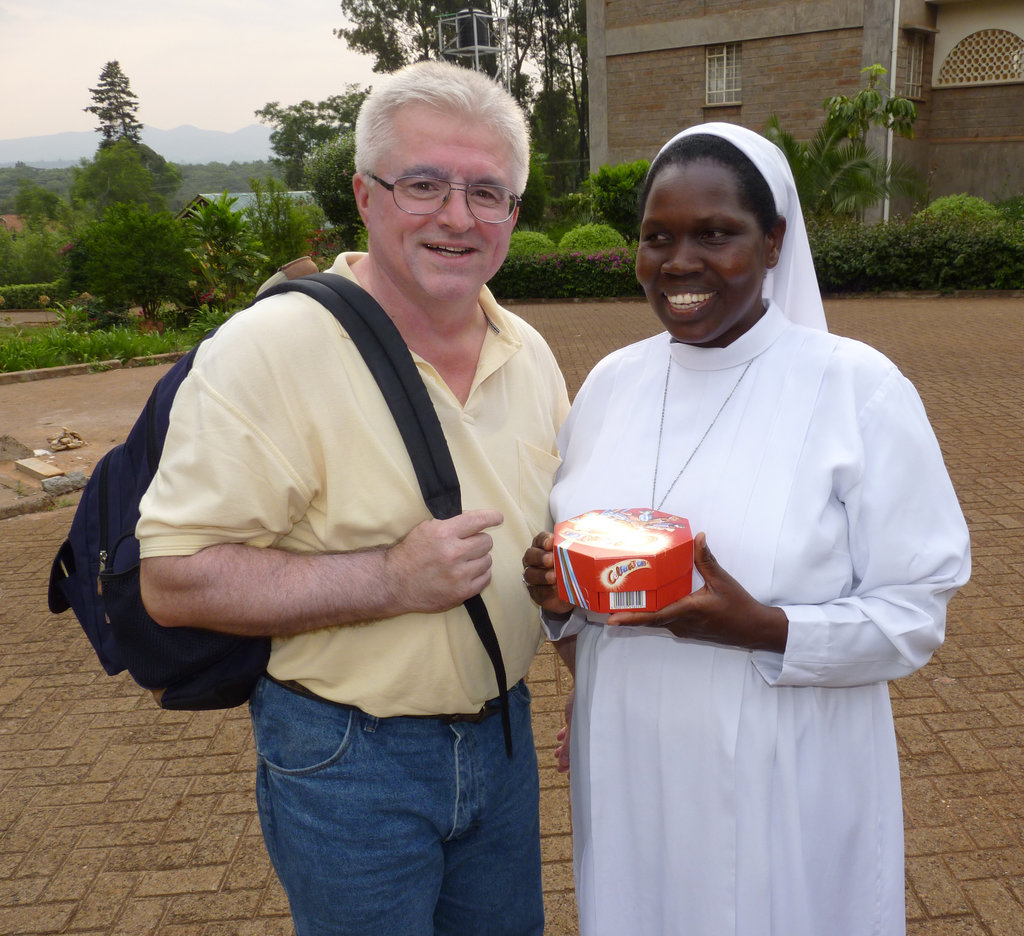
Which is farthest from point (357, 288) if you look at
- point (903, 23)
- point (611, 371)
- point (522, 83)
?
point (522, 83)

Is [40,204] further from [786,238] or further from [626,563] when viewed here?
[626,563]

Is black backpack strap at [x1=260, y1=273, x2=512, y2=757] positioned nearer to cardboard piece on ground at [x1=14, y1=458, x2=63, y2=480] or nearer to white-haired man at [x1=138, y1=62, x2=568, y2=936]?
white-haired man at [x1=138, y1=62, x2=568, y2=936]

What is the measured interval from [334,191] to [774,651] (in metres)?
26.7

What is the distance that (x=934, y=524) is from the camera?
165 centimetres

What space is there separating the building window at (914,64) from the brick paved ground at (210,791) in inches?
840

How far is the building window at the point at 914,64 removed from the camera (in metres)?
23.0

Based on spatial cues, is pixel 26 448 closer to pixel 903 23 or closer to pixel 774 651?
pixel 774 651

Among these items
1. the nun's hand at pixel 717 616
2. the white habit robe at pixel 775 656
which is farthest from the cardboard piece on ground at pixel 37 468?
the nun's hand at pixel 717 616

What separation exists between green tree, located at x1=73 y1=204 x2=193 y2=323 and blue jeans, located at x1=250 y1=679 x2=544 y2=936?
16.5m

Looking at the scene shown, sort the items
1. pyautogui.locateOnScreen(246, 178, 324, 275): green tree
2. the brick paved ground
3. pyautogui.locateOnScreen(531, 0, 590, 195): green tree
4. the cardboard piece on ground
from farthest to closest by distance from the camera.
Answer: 1. pyautogui.locateOnScreen(531, 0, 590, 195): green tree
2. pyautogui.locateOnScreen(246, 178, 324, 275): green tree
3. the cardboard piece on ground
4. the brick paved ground

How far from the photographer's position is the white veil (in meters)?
1.77

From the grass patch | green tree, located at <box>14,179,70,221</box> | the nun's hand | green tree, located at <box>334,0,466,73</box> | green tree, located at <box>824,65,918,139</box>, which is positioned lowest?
the grass patch

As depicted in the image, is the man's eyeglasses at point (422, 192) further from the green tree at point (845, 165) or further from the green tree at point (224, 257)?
the green tree at point (845, 165)

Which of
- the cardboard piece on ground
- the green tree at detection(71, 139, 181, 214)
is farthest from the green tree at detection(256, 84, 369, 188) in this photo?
the cardboard piece on ground
